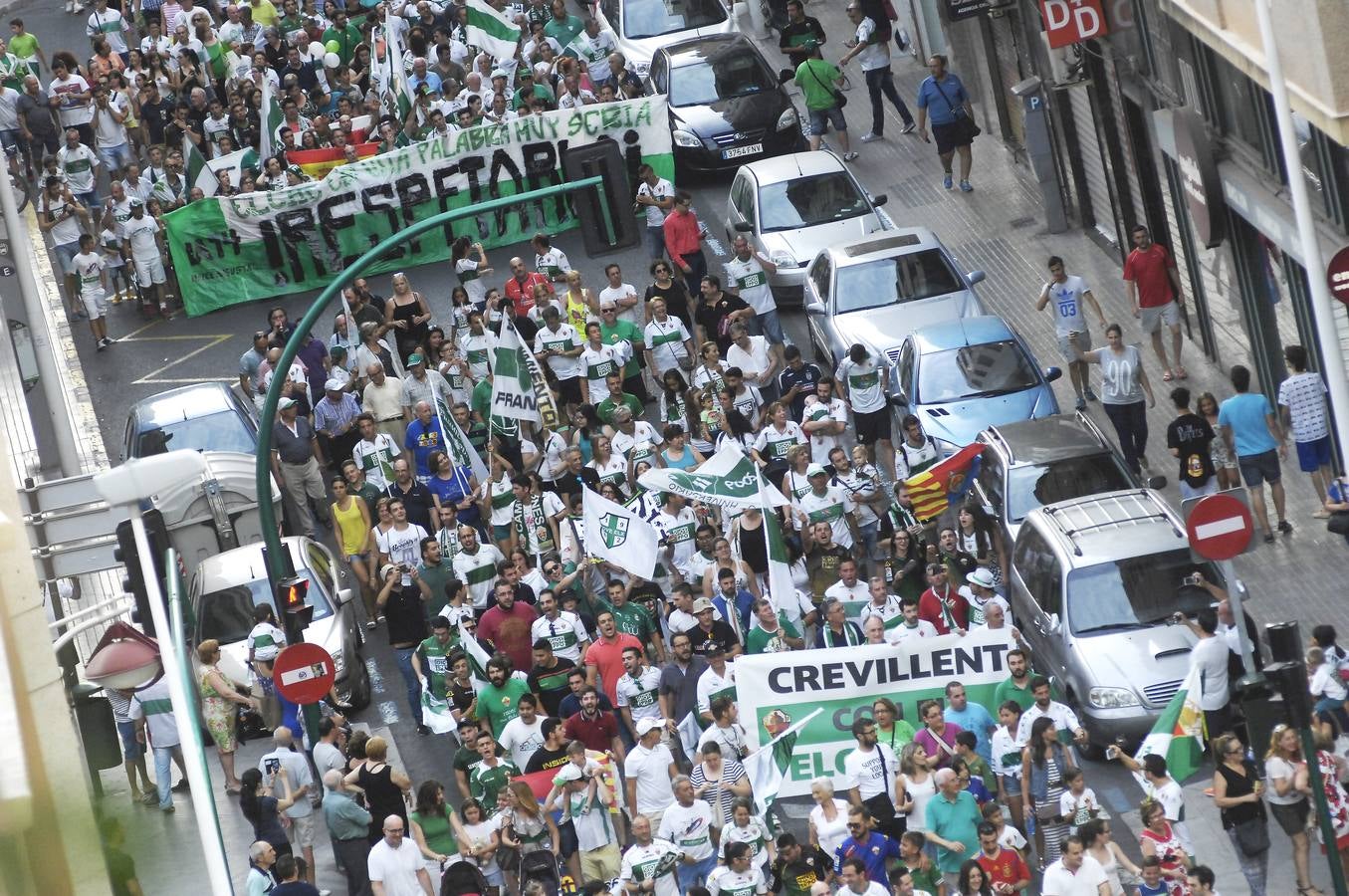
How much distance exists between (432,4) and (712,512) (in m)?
18.2

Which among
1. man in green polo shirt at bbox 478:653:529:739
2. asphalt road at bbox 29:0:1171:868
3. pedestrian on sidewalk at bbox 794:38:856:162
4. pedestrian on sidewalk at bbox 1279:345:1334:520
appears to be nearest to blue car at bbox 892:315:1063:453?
pedestrian on sidewalk at bbox 1279:345:1334:520

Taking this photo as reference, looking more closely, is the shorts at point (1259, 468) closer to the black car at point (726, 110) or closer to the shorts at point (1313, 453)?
the shorts at point (1313, 453)

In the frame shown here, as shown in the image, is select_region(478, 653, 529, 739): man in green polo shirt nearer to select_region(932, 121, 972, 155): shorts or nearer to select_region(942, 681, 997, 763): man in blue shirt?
select_region(942, 681, 997, 763): man in blue shirt

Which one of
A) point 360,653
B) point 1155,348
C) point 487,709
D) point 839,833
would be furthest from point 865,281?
point 839,833

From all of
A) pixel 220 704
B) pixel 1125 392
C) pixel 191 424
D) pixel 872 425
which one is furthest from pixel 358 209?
pixel 220 704

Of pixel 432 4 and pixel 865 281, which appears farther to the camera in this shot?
pixel 432 4

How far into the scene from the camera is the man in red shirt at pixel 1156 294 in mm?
22672

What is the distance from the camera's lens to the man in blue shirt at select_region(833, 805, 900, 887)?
1436cm

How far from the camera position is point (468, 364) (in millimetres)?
23156

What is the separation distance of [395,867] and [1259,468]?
26.8ft

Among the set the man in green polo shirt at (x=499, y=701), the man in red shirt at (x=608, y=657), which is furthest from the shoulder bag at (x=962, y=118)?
the man in green polo shirt at (x=499, y=701)

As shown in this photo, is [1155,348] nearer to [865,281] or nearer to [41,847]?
[865,281]

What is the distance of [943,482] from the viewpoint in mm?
19250

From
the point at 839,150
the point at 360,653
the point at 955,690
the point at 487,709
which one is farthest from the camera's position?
the point at 839,150
